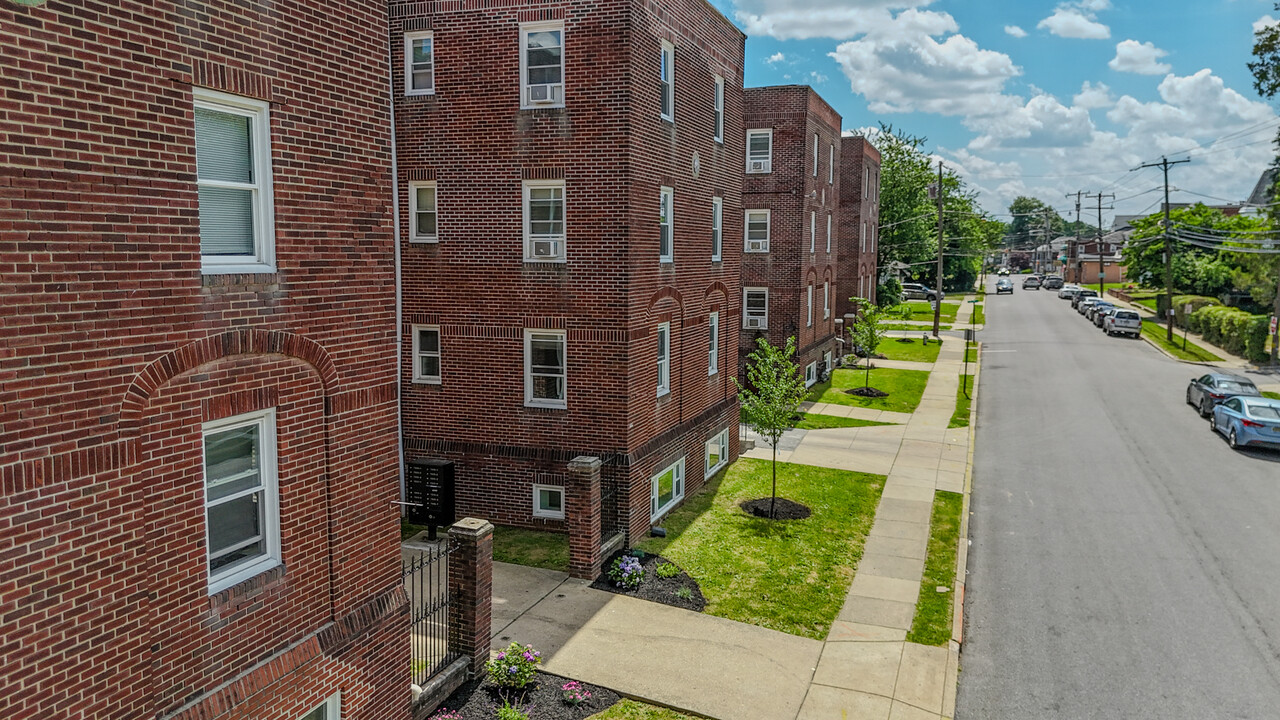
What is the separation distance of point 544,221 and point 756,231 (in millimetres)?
16668

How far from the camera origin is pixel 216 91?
6598mm

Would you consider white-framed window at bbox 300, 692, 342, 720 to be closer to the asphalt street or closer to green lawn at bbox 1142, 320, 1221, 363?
the asphalt street

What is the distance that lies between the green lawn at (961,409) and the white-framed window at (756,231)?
896cm

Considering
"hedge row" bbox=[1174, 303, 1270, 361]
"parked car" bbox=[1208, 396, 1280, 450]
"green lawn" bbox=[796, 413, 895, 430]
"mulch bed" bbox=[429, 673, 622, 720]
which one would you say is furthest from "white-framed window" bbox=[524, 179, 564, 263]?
"hedge row" bbox=[1174, 303, 1270, 361]

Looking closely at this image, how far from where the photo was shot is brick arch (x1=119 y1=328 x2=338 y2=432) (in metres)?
5.88

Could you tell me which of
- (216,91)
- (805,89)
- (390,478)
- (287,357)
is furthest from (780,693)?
(805,89)

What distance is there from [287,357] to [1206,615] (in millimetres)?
14410

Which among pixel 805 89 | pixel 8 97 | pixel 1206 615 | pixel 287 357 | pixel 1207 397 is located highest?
pixel 805 89

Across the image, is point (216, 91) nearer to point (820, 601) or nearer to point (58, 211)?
point (58, 211)

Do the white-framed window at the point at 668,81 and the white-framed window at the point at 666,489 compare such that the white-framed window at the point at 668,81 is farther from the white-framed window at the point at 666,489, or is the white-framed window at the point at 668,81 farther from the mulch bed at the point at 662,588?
the mulch bed at the point at 662,588

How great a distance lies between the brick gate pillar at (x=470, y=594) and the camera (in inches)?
410

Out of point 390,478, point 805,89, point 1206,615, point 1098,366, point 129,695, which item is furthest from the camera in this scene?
point 1098,366

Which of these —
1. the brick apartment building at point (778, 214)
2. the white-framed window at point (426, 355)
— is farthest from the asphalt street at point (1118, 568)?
the white-framed window at point (426, 355)

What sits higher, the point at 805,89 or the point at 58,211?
the point at 805,89
